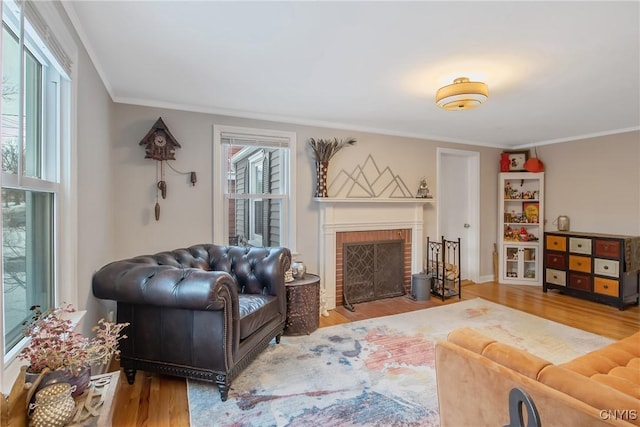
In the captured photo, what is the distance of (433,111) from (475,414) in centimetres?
299

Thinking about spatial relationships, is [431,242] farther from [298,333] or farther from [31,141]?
[31,141]

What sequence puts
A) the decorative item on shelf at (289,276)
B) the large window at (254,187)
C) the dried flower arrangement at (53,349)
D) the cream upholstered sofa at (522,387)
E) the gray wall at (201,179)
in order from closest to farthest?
1. the cream upholstered sofa at (522,387)
2. the dried flower arrangement at (53,349)
3. the gray wall at (201,179)
4. the decorative item on shelf at (289,276)
5. the large window at (254,187)

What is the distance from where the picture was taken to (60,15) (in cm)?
158

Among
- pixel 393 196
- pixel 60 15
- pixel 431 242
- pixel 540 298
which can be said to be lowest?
pixel 540 298

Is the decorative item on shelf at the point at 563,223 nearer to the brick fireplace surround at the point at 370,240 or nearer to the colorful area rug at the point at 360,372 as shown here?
the colorful area rug at the point at 360,372

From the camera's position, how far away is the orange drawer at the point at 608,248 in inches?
156

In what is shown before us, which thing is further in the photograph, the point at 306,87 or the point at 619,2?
the point at 306,87

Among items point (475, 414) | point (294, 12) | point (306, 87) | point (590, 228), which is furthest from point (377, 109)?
point (590, 228)

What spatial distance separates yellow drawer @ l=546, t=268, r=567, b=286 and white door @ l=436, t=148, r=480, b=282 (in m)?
0.93

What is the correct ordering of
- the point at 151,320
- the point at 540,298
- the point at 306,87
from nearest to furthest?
the point at 151,320, the point at 306,87, the point at 540,298

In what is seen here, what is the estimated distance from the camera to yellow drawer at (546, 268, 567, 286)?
448cm

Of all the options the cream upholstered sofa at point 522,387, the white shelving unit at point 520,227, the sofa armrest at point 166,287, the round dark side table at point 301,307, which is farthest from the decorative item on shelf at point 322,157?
the white shelving unit at point 520,227

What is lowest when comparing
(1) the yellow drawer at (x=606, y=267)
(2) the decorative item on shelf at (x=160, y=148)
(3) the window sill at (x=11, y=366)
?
(1) the yellow drawer at (x=606, y=267)

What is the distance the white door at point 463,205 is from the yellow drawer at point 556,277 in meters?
0.93
